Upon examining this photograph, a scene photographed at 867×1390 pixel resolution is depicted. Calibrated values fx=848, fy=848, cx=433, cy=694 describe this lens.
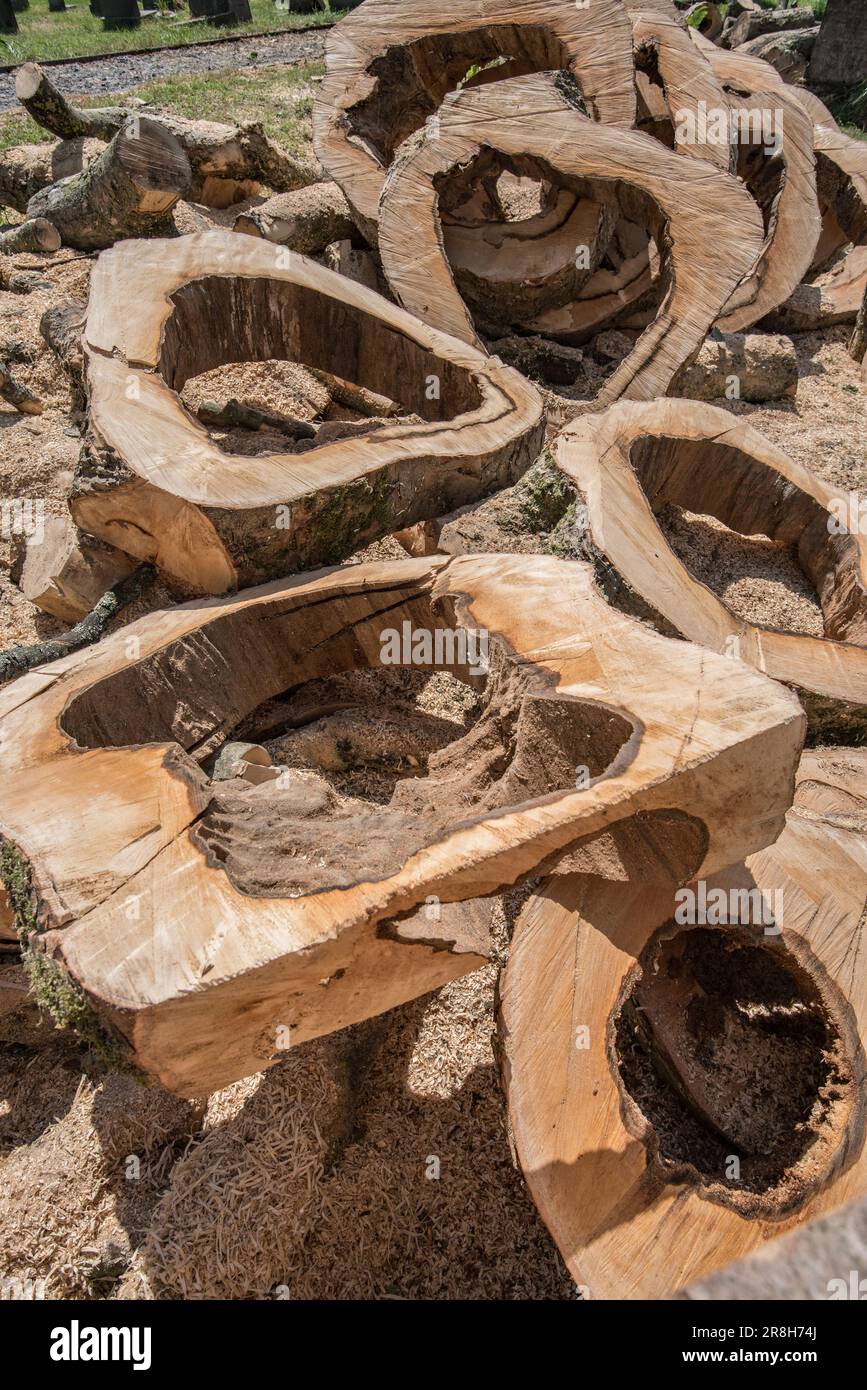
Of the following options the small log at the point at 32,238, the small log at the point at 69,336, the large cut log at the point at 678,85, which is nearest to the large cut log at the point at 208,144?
the small log at the point at 32,238

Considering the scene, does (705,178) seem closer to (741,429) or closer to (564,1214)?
(741,429)

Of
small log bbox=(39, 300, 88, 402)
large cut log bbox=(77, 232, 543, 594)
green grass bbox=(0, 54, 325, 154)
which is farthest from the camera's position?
green grass bbox=(0, 54, 325, 154)

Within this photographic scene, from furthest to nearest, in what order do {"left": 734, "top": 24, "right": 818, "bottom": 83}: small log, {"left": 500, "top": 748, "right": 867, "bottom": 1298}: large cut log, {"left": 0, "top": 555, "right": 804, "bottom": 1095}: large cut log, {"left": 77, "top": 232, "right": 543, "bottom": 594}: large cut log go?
1. {"left": 734, "top": 24, "right": 818, "bottom": 83}: small log
2. {"left": 77, "top": 232, "right": 543, "bottom": 594}: large cut log
3. {"left": 500, "top": 748, "right": 867, "bottom": 1298}: large cut log
4. {"left": 0, "top": 555, "right": 804, "bottom": 1095}: large cut log

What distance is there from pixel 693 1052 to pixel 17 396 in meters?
4.06

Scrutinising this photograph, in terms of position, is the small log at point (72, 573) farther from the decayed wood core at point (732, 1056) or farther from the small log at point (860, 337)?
the small log at point (860, 337)

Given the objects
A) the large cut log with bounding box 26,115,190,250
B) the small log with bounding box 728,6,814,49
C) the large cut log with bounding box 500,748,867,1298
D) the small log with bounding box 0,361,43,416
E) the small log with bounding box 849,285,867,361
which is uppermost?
the small log with bounding box 728,6,814,49

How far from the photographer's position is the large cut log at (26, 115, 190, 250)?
15.3ft

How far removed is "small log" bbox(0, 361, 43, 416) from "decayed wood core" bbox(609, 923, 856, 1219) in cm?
381

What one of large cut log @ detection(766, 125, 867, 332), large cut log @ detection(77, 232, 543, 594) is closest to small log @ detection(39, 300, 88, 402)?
large cut log @ detection(77, 232, 543, 594)

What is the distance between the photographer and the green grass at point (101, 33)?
11281 millimetres

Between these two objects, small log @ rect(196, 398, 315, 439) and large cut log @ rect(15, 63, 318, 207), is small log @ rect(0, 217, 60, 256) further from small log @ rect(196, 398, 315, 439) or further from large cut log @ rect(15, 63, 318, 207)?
small log @ rect(196, 398, 315, 439)

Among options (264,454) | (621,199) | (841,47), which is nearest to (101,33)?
(841,47)

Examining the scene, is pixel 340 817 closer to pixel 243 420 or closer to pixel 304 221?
pixel 243 420
